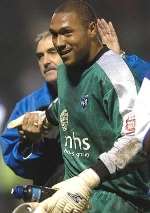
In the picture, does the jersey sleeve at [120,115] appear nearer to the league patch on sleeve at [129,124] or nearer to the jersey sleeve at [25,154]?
the league patch on sleeve at [129,124]

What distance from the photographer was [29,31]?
220 inches

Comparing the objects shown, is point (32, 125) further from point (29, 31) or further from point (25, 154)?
point (29, 31)

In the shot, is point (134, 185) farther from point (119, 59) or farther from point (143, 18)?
point (143, 18)

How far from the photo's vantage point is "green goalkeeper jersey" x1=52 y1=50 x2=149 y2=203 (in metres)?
2.44

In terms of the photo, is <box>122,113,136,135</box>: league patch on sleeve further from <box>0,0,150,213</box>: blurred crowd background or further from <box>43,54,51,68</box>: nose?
<box>0,0,150,213</box>: blurred crowd background

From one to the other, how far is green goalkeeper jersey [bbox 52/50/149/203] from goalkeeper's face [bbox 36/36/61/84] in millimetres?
823

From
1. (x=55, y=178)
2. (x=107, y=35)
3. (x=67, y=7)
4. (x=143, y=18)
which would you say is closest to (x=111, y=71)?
(x=67, y=7)

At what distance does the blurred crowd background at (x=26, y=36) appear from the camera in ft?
17.6

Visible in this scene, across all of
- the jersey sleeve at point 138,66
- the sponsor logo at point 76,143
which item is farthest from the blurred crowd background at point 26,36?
the sponsor logo at point 76,143

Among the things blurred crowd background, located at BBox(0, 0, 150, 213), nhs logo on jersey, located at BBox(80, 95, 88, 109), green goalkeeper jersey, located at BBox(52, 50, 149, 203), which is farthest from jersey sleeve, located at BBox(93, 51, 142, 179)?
blurred crowd background, located at BBox(0, 0, 150, 213)

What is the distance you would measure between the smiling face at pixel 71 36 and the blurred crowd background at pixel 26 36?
2.64 metres

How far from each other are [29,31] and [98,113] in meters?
3.11

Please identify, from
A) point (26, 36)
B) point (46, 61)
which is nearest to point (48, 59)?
point (46, 61)

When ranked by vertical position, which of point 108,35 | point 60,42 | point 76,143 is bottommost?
point 76,143
